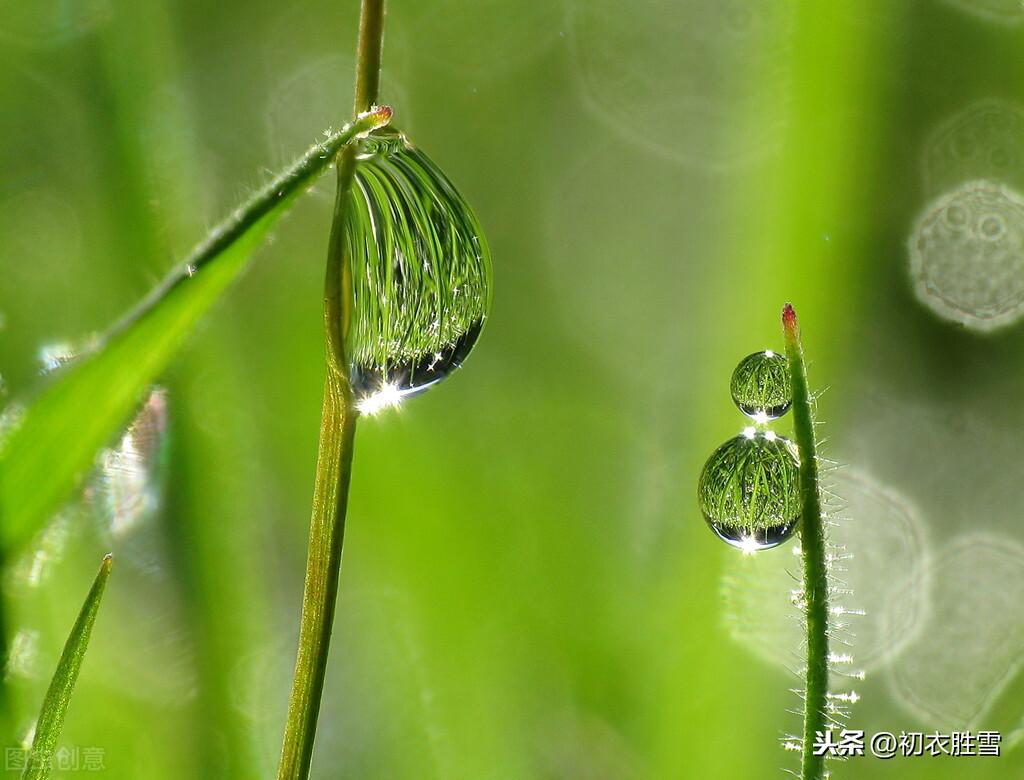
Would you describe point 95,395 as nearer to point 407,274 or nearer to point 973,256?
point 407,274

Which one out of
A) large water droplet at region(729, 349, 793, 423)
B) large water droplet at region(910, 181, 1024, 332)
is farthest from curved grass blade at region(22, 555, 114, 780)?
large water droplet at region(910, 181, 1024, 332)

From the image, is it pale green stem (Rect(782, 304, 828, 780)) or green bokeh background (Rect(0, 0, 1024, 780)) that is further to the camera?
green bokeh background (Rect(0, 0, 1024, 780))

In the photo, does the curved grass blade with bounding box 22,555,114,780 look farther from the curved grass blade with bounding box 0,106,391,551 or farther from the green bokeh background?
the green bokeh background

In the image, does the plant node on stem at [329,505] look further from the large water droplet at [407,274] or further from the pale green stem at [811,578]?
Answer: the pale green stem at [811,578]

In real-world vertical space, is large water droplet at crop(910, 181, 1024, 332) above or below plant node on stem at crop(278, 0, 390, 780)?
above

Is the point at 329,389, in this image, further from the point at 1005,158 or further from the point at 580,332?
the point at 1005,158

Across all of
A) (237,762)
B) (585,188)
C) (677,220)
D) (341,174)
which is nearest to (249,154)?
(585,188)

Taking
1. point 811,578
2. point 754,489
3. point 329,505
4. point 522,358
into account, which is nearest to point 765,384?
point 754,489
